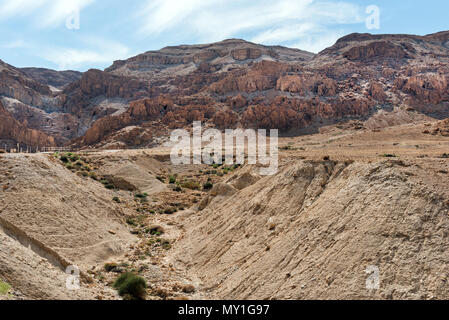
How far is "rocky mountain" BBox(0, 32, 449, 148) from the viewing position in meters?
67.9

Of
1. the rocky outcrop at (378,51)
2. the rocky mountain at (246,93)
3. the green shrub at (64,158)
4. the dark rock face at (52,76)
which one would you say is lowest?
the green shrub at (64,158)

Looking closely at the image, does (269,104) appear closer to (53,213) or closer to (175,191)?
(175,191)

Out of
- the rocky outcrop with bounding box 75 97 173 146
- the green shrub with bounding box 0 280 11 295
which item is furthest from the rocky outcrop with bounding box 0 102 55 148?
the green shrub with bounding box 0 280 11 295

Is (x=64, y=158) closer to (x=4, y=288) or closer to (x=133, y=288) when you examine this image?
(x=133, y=288)

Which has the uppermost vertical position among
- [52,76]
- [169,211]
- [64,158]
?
[52,76]

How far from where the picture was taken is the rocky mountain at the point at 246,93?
223 feet

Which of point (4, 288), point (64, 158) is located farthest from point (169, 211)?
point (4, 288)

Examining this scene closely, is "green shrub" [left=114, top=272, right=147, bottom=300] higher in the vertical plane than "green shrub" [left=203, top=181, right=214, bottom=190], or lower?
lower

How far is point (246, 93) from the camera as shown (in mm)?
78625

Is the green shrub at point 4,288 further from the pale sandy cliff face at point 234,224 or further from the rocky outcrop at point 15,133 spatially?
the rocky outcrop at point 15,133

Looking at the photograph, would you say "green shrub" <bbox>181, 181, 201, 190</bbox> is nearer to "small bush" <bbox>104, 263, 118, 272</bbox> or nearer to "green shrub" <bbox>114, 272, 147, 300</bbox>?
"small bush" <bbox>104, 263, 118, 272</bbox>

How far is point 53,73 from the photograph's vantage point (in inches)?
5315

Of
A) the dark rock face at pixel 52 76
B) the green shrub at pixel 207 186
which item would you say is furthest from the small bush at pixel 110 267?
the dark rock face at pixel 52 76
